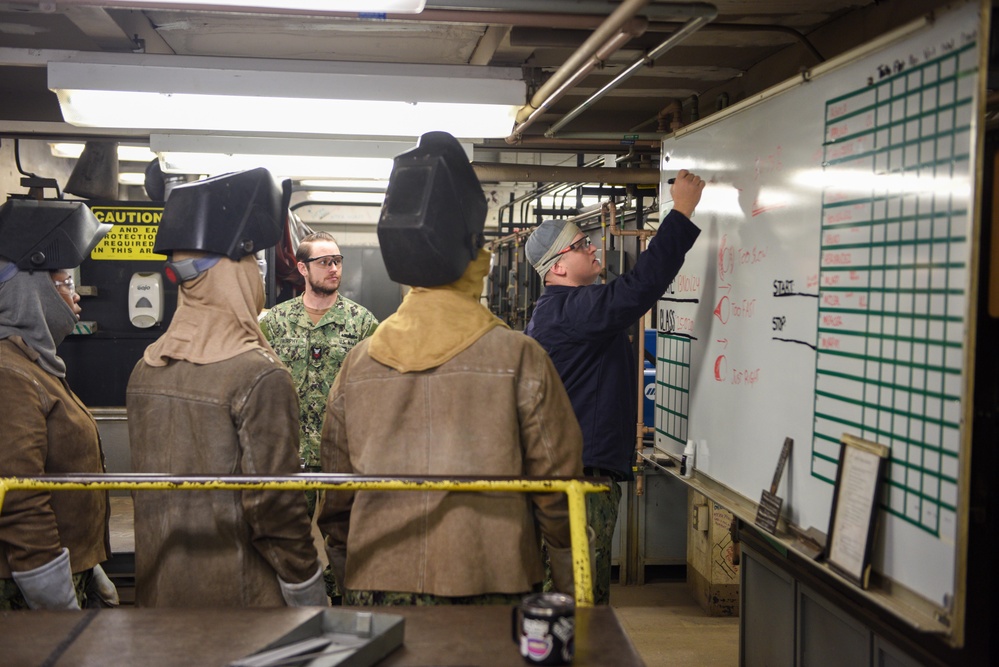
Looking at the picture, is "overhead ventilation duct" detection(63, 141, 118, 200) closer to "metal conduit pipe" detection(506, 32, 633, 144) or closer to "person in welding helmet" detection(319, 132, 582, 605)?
"metal conduit pipe" detection(506, 32, 633, 144)

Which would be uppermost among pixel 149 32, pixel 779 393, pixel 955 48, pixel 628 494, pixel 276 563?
pixel 149 32

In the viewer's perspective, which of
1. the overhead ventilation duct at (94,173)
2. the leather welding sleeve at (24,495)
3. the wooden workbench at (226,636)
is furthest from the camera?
the overhead ventilation duct at (94,173)

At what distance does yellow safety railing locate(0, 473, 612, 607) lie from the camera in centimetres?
189

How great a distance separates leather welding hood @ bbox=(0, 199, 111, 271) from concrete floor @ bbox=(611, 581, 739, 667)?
2.77 metres

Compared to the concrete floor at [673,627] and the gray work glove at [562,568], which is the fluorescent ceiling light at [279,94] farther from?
the concrete floor at [673,627]

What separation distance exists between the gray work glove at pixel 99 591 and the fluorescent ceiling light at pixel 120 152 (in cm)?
392

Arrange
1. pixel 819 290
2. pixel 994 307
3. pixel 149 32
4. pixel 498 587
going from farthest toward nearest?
1. pixel 149 32
2. pixel 819 290
3. pixel 498 587
4. pixel 994 307

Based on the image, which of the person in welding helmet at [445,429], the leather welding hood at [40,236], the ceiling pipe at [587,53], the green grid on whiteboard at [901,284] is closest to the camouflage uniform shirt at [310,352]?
the leather welding hood at [40,236]

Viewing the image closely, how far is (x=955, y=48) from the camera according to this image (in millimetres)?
1687

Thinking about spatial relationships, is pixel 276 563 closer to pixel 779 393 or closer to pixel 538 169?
pixel 779 393

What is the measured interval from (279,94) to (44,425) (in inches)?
50.0

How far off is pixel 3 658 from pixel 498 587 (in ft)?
3.38

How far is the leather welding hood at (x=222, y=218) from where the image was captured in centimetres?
242

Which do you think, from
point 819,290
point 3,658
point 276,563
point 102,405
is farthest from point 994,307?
point 102,405
